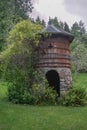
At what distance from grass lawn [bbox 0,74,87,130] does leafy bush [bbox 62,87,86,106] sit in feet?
3.45

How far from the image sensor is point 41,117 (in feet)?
57.5

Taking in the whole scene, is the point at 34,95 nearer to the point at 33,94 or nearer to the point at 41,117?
the point at 33,94

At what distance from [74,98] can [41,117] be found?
4.99 m

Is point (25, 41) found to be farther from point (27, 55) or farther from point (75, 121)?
point (75, 121)

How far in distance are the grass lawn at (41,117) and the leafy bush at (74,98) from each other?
105cm

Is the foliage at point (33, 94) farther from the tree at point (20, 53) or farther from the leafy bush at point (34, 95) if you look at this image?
the tree at point (20, 53)

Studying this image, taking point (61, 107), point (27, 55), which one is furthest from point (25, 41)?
point (61, 107)

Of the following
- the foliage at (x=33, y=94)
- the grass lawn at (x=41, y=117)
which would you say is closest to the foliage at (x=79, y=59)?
the foliage at (x=33, y=94)

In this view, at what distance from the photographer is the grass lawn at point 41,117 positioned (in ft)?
50.8

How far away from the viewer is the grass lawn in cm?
1549

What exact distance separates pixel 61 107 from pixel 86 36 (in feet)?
192

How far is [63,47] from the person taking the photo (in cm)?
2402

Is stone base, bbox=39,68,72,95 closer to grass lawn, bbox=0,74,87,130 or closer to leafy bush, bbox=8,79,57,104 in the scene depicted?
leafy bush, bbox=8,79,57,104

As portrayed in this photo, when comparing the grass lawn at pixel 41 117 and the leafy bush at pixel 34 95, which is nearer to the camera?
the grass lawn at pixel 41 117
